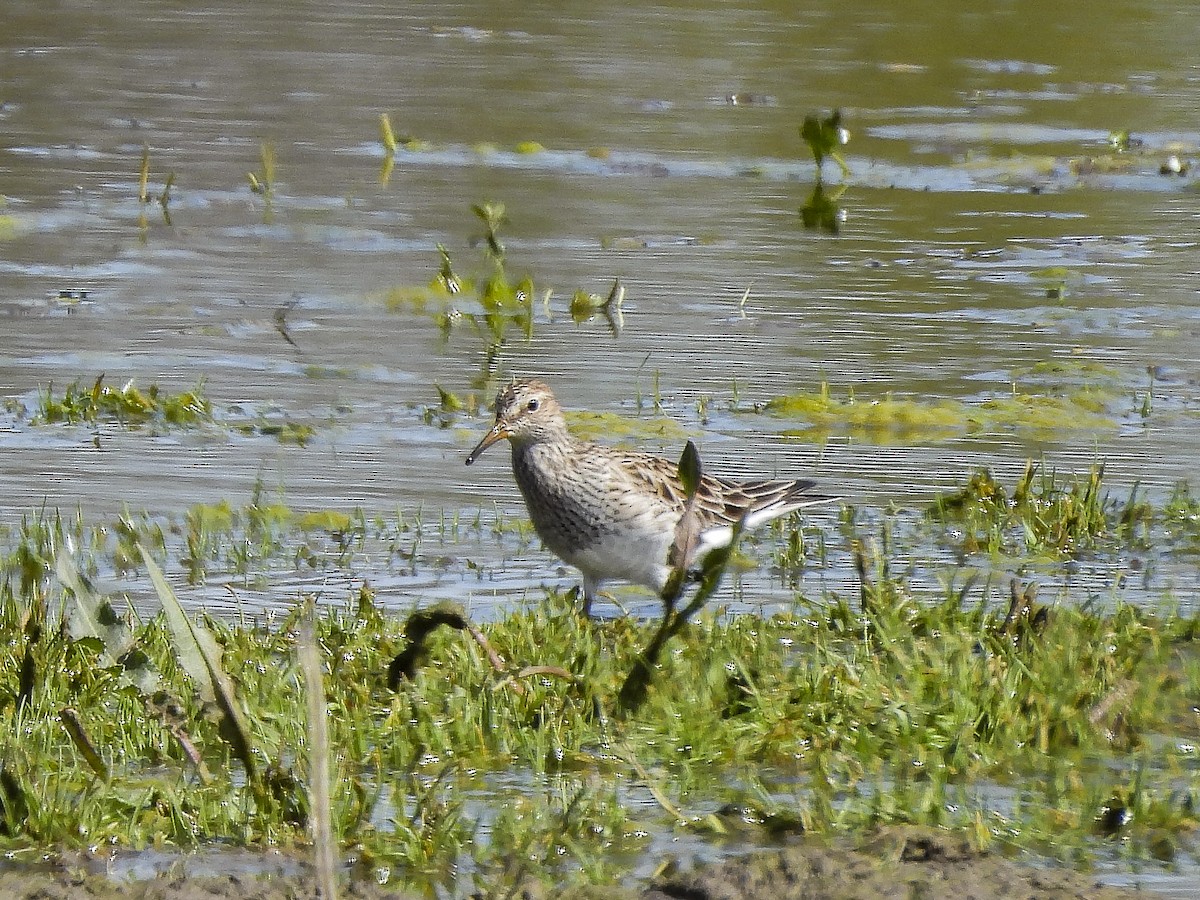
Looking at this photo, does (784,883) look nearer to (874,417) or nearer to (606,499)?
(606,499)

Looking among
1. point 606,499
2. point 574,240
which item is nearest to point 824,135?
point 574,240

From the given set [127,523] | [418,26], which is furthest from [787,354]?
[418,26]

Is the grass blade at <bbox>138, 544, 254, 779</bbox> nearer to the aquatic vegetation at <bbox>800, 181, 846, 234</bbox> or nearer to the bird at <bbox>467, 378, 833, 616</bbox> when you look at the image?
the bird at <bbox>467, 378, 833, 616</bbox>

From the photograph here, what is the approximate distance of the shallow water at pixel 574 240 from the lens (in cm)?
991

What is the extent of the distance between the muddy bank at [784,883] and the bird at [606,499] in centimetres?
272

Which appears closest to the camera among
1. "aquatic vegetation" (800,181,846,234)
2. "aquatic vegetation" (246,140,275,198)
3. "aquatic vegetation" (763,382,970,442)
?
"aquatic vegetation" (763,382,970,442)

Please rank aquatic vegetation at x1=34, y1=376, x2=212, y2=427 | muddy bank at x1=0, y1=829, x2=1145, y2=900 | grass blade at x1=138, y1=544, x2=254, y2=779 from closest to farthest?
muddy bank at x1=0, y1=829, x2=1145, y2=900 → grass blade at x1=138, y1=544, x2=254, y2=779 → aquatic vegetation at x1=34, y1=376, x2=212, y2=427

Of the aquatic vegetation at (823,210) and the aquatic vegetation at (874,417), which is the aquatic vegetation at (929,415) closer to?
the aquatic vegetation at (874,417)

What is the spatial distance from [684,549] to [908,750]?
844 millimetres

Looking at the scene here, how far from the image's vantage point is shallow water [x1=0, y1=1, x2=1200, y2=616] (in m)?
9.91

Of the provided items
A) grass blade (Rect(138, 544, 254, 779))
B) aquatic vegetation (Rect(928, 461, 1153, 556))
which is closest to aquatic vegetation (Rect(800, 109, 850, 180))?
aquatic vegetation (Rect(928, 461, 1153, 556))

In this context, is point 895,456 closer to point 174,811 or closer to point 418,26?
point 174,811

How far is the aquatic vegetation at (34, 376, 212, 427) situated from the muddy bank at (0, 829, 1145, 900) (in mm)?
5350

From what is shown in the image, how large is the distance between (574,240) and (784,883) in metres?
10.3
